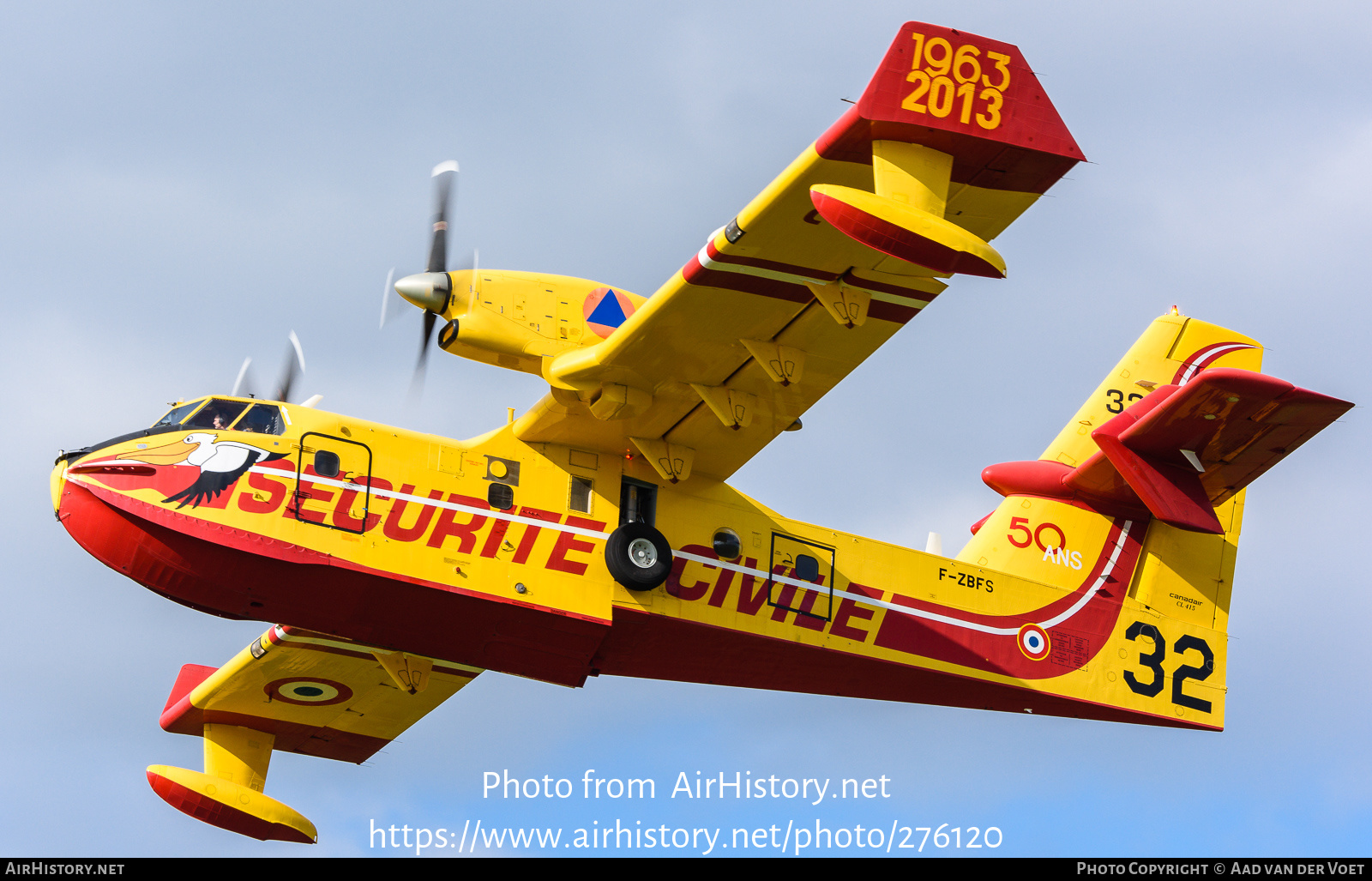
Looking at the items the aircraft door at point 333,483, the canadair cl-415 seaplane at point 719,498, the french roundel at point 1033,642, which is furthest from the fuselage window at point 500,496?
the french roundel at point 1033,642

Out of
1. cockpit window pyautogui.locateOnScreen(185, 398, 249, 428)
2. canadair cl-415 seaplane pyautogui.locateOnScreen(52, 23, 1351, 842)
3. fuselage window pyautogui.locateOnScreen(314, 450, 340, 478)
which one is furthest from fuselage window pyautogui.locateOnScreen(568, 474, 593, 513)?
cockpit window pyautogui.locateOnScreen(185, 398, 249, 428)

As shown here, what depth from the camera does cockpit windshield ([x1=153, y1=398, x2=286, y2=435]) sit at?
52.3ft

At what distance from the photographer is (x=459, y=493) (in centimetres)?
1633

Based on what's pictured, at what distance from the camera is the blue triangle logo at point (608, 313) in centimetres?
1656

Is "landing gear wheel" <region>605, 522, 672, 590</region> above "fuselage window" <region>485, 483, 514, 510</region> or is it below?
below

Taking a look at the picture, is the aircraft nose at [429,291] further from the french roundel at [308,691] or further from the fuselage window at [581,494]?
the french roundel at [308,691]

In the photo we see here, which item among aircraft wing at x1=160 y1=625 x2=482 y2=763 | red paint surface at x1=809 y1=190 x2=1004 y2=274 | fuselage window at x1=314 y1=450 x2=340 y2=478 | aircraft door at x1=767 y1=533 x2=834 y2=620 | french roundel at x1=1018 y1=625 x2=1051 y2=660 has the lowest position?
aircraft wing at x1=160 y1=625 x2=482 y2=763

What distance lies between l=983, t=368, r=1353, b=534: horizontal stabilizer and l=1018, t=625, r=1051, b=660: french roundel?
2.00 meters

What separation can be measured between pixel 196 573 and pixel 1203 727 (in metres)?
11.4

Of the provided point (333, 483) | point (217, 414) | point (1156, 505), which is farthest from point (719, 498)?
point (217, 414)

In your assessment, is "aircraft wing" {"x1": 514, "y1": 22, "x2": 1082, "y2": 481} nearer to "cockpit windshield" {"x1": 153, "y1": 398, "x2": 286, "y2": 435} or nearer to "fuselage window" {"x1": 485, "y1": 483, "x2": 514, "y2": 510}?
"fuselage window" {"x1": 485, "y1": 483, "x2": 514, "y2": 510}

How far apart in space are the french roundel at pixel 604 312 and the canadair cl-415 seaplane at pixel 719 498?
3 cm

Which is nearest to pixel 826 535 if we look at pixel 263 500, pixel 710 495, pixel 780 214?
pixel 710 495

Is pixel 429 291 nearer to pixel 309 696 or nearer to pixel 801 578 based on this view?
pixel 801 578
